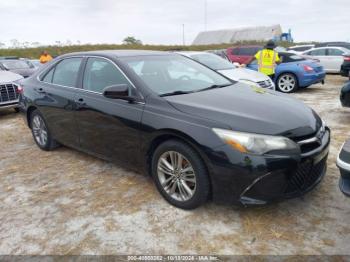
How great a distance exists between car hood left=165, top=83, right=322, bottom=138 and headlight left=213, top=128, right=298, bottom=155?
5 centimetres

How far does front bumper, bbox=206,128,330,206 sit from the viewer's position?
8.67ft

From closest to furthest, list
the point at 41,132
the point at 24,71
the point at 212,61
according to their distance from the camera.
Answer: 1. the point at 41,132
2. the point at 212,61
3. the point at 24,71

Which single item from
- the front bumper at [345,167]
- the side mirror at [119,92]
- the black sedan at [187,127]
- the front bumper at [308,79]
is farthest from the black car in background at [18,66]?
the front bumper at [345,167]

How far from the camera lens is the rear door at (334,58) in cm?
1432

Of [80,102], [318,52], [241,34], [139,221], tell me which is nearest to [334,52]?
[318,52]

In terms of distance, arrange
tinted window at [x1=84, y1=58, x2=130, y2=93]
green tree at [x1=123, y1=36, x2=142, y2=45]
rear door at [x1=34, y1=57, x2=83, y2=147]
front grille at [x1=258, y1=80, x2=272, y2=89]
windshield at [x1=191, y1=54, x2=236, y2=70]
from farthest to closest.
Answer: green tree at [x1=123, y1=36, x2=142, y2=45] → windshield at [x1=191, y1=54, x2=236, y2=70] → front grille at [x1=258, y1=80, x2=272, y2=89] → rear door at [x1=34, y1=57, x2=83, y2=147] → tinted window at [x1=84, y1=58, x2=130, y2=93]

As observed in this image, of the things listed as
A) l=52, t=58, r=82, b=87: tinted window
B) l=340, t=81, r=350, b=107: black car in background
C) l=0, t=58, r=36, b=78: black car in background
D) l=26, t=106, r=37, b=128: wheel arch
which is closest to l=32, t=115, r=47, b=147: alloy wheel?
l=26, t=106, r=37, b=128: wheel arch

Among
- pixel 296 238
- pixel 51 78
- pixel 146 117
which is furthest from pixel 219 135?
pixel 51 78

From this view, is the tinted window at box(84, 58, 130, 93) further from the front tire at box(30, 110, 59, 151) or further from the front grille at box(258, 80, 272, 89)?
the front grille at box(258, 80, 272, 89)

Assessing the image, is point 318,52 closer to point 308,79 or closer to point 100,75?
point 308,79

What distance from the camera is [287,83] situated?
33.2 feet

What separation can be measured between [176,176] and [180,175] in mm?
60

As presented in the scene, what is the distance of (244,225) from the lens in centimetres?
291

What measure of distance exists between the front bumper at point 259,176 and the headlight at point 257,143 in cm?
5
